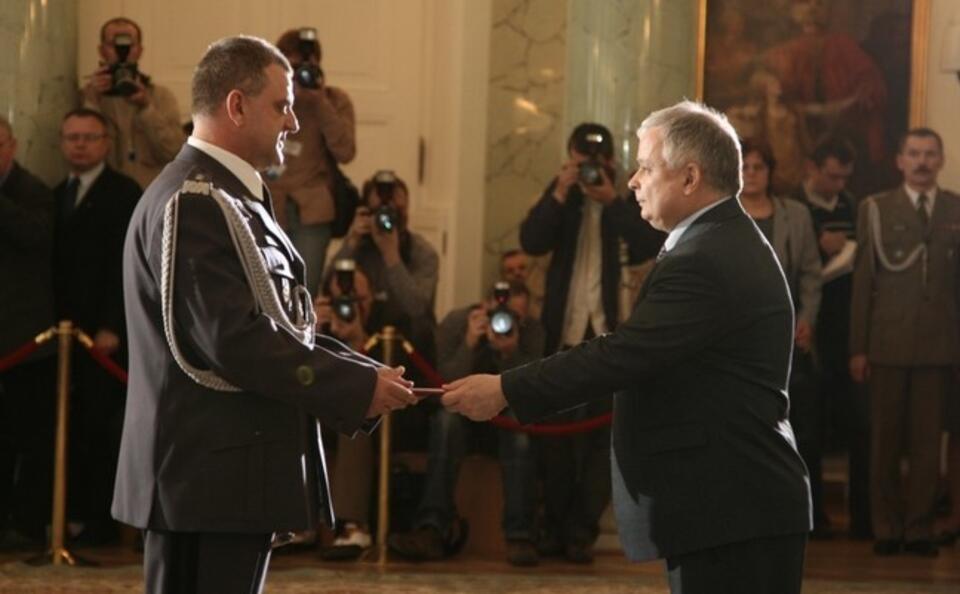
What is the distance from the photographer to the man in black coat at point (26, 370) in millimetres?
8047

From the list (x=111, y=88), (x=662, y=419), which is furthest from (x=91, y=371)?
(x=662, y=419)

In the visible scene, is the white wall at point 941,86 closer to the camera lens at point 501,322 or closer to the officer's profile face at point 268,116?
the camera lens at point 501,322

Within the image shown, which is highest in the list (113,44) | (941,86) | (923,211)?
(941,86)

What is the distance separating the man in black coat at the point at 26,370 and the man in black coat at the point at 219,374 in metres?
4.21

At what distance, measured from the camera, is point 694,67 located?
9703mm

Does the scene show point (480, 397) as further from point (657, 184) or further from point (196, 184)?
point (196, 184)

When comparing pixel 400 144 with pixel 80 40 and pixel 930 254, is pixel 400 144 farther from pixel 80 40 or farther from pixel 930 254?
pixel 930 254

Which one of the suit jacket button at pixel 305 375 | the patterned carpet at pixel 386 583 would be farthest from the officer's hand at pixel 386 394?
the patterned carpet at pixel 386 583

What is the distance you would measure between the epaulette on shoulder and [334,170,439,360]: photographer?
4.20 meters

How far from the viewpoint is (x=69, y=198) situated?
8.29 m

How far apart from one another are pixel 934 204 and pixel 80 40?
183 inches

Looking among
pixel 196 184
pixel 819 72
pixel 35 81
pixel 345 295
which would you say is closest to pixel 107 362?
pixel 345 295

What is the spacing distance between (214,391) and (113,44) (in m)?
4.93

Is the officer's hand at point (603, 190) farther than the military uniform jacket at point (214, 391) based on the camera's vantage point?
Yes
